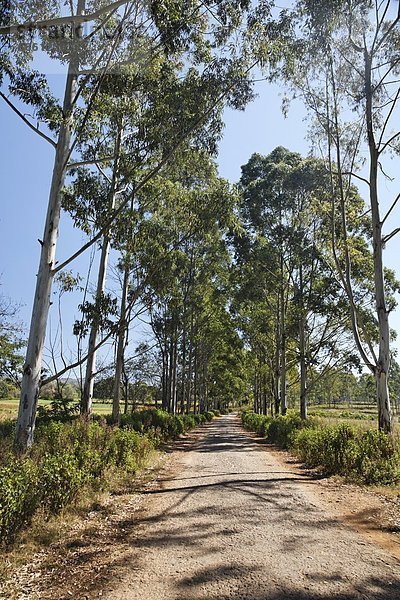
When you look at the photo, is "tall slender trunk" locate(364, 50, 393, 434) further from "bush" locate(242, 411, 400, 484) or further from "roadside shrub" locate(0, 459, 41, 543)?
"roadside shrub" locate(0, 459, 41, 543)

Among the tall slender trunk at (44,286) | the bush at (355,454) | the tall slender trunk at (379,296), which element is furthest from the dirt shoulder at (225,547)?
the tall slender trunk at (379,296)

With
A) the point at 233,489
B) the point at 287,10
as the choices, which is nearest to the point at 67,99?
the point at 287,10

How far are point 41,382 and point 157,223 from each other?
22.7ft

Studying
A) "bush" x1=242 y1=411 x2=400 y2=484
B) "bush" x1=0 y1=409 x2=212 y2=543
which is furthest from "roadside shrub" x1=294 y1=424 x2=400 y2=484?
"bush" x1=0 y1=409 x2=212 y2=543

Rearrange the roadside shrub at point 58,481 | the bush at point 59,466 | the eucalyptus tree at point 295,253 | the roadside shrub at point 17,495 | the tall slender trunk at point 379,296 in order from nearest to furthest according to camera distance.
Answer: the roadside shrub at point 17,495
the bush at point 59,466
the roadside shrub at point 58,481
the tall slender trunk at point 379,296
the eucalyptus tree at point 295,253

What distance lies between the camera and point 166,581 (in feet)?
13.0

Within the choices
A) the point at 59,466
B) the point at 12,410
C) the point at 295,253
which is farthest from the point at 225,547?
the point at 12,410

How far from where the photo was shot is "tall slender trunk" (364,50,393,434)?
1059 centimetres

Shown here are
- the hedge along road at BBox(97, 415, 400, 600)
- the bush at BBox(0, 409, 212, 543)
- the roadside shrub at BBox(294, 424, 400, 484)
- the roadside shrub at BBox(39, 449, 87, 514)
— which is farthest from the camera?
the roadside shrub at BBox(294, 424, 400, 484)

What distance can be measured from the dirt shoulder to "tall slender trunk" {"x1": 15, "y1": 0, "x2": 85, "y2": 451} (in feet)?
7.12

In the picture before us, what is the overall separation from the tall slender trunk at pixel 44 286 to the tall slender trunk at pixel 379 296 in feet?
26.0

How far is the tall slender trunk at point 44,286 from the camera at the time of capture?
7906 millimetres

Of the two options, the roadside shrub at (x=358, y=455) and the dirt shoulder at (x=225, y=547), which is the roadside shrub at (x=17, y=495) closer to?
the dirt shoulder at (x=225, y=547)

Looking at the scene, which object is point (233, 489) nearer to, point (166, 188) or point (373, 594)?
point (373, 594)
